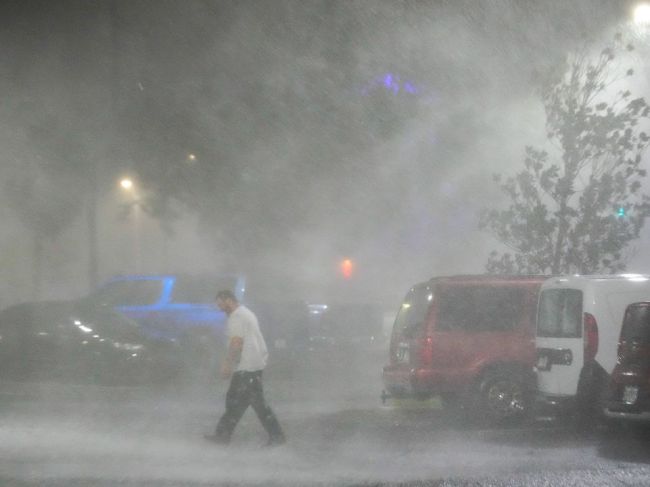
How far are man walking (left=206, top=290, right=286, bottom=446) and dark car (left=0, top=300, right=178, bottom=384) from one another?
5.96 metres

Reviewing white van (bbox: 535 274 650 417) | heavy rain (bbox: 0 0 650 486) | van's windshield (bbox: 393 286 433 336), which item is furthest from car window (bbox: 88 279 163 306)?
white van (bbox: 535 274 650 417)

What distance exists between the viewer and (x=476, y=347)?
365 inches

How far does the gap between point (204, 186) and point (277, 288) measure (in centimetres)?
800

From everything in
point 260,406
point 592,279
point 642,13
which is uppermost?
point 642,13

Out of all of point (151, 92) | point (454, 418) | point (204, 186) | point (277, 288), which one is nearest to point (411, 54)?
point (277, 288)

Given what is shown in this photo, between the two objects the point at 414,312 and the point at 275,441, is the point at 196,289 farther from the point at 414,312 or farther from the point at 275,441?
the point at 275,441

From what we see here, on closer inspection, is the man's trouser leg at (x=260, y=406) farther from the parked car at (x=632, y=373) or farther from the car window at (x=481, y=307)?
the parked car at (x=632, y=373)

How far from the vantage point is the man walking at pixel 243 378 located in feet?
24.3

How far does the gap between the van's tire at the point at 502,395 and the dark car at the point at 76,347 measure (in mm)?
5719

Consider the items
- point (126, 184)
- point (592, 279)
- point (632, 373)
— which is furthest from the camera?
point (126, 184)

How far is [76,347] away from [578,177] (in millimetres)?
8015

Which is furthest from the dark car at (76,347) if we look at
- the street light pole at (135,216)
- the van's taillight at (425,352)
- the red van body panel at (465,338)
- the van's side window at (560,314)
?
the street light pole at (135,216)

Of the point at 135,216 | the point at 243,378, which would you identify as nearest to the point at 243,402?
the point at 243,378

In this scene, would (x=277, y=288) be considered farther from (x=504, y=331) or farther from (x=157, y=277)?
(x=504, y=331)
